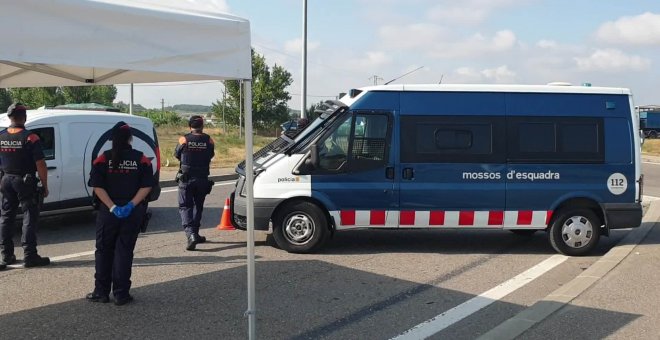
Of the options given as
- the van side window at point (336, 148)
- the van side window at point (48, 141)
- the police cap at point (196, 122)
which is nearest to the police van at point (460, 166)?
the van side window at point (336, 148)

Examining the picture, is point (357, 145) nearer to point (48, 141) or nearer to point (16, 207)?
point (16, 207)

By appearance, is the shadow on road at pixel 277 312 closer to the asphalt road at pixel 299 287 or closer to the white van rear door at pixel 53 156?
the asphalt road at pixel 299 287

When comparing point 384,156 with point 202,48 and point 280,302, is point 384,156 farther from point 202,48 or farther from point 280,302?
point 202,48

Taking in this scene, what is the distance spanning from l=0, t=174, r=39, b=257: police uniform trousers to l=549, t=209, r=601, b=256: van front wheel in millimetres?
6164

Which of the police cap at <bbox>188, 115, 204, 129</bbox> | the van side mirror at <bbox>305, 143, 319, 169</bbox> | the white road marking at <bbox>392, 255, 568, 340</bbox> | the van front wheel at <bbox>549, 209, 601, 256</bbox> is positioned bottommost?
the white road marking at <bbox>392, 255, 568, 340</bbox>

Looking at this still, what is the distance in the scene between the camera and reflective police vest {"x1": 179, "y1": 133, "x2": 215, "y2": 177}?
7.47 m

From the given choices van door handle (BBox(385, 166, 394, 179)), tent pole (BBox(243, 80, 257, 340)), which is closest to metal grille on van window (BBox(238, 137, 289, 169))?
van door handle (BBox(385, 166, 394, 179))

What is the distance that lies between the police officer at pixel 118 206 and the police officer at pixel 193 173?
231 centimetres

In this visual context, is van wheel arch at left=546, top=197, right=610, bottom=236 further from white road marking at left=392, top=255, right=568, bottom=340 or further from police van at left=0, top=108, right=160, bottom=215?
police van at left=0, top=108, right=160, bottom=215

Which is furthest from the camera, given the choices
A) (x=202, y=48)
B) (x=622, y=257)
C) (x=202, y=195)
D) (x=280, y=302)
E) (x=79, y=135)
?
(x=79, y=135)

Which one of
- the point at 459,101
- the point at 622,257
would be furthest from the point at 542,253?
the point at 459,101

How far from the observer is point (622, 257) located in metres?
6.86

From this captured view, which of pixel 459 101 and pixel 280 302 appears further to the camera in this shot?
pixel 459 101

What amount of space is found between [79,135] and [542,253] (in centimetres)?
699
